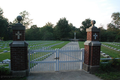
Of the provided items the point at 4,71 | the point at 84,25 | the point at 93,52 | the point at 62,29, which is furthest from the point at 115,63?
the point at 84,25

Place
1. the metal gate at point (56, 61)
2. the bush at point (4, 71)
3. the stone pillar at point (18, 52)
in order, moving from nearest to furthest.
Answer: the bush at point (4, 71) < the stone pillar at point (18, 52) < the metal gate at point (56, 61)

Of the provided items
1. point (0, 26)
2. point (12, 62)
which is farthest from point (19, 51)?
point (0, 26)

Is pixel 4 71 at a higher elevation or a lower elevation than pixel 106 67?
higher

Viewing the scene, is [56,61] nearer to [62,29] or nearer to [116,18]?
[62,29]

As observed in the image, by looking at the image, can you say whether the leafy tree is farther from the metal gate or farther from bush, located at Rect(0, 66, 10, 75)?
bush, located at Rect(0, 66, 10, 75)

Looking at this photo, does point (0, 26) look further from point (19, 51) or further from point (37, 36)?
point (19, 51)

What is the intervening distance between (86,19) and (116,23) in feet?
48.4

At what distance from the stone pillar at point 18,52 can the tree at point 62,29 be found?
44.5 meters

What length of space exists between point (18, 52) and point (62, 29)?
45306 millimetres

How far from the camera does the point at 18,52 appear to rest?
4617mm

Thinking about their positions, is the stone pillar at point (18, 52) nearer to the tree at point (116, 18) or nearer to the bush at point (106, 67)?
the bush at point (106, 67)

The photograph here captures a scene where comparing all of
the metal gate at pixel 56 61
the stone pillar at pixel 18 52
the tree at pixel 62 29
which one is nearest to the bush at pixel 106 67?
the metal gate at pixel 56 61

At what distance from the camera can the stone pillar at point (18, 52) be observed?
15.1ft

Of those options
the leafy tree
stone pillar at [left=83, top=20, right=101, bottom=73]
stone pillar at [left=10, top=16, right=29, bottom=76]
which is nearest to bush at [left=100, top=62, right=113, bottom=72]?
stone pillar at [left=83, top=20, right=101, bottom=73]
